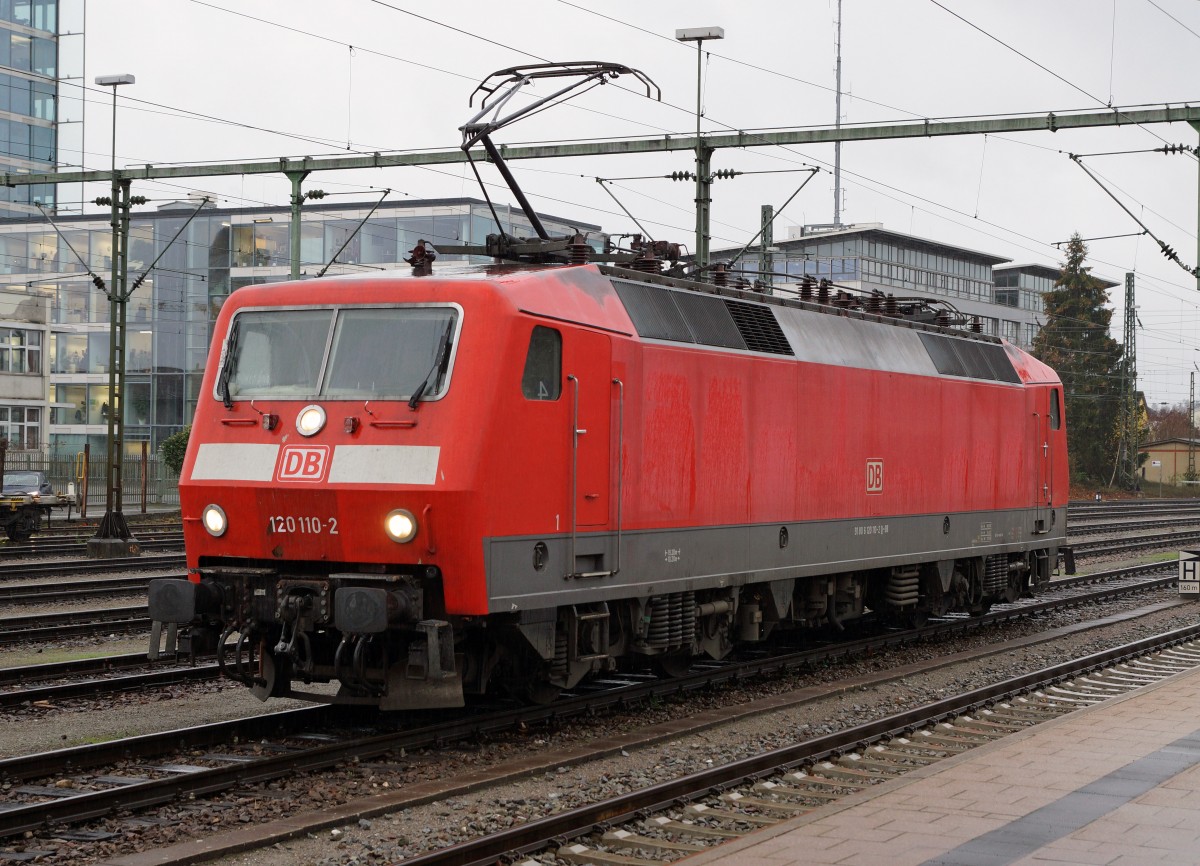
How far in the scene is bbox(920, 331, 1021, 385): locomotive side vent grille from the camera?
18031 millimetres

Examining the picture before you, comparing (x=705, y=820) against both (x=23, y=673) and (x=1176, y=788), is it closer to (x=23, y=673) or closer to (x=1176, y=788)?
(x=1176, y=788)

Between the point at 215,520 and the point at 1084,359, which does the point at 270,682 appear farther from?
the point at 1084,359

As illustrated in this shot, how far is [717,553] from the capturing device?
13.3 m

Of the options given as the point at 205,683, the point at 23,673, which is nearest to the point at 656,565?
the point at 205,683

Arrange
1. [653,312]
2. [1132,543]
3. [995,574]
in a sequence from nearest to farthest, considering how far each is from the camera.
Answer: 1. [653,312]
2. [995,574]
3. [1132,543]

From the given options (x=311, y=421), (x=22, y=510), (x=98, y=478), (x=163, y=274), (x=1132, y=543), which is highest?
(x=163, y=274)

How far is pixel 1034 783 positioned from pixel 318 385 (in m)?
5.83

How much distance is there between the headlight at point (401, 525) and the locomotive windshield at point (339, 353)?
88cm

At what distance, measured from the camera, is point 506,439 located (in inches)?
412

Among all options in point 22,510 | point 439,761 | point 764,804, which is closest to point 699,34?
point 439,761

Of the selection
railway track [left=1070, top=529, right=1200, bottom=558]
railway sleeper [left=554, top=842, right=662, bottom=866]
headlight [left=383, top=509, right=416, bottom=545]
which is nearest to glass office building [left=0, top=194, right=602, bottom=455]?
railway track [left=1070, top=529, right=1200, bottom=558]

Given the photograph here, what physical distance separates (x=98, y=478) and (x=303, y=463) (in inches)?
1560

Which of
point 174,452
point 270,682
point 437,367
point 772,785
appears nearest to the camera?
point 772,785

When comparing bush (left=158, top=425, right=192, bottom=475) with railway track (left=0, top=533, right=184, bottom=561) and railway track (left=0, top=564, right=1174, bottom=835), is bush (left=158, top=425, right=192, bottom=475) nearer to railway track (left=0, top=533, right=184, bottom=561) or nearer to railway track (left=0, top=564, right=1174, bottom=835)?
railway track (left=0, top=533, right=184, bottom=561)
